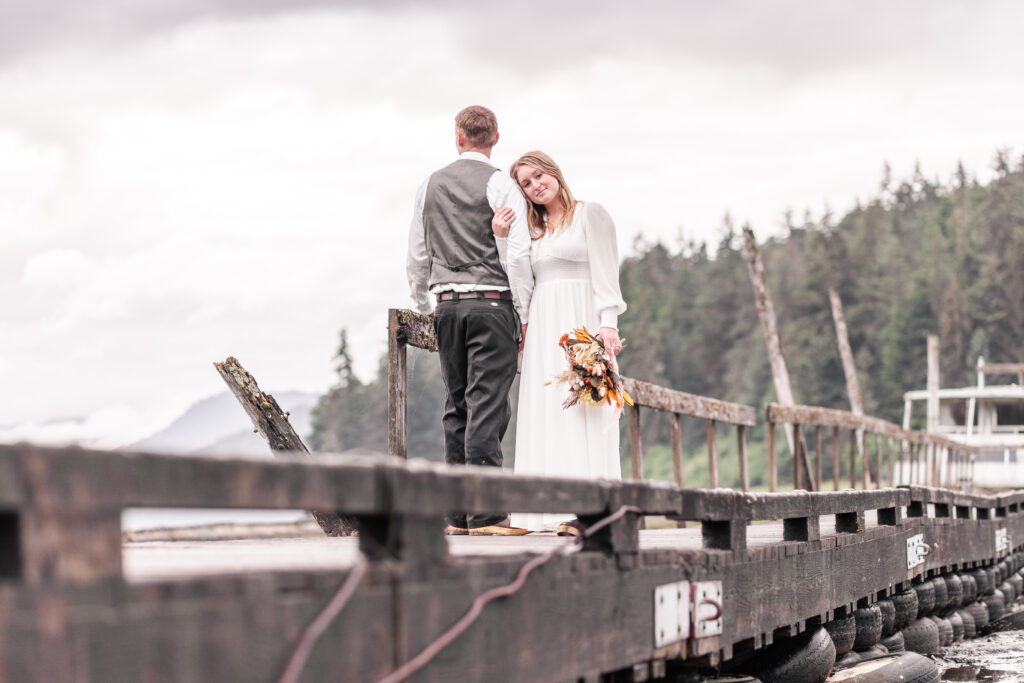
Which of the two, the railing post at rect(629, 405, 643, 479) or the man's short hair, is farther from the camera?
the railing post at rect(629, 405, 643, 479)

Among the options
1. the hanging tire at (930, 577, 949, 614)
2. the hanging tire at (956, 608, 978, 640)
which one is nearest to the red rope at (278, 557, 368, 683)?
the hanging tire at (930, 577, 949, 614)

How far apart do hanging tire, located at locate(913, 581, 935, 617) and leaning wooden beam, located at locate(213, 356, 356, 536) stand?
420cm

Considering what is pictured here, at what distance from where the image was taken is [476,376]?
5766 millimetres

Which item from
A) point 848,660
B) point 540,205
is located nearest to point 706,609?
point 848,660

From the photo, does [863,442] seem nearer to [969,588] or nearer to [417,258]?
[969,588]

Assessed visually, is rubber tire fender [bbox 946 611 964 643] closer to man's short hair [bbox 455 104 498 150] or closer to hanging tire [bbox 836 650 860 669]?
hanging tire [bbox 836 650 860 669]

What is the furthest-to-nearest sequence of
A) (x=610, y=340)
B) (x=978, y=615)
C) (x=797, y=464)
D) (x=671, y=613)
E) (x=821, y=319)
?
1. (x=821, y=319)
2. (x=797, y=464)
3. (x=978, y=615)
4. (x=610, y=340)
5. (x=671, y=613)

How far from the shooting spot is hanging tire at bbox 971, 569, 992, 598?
10.7 m

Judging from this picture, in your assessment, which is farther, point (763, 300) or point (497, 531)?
point (763, 300)

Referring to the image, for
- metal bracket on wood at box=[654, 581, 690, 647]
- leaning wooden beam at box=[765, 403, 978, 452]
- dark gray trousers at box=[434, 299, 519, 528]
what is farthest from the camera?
leaning wooden beam at box=[765, 403, 978, 452]

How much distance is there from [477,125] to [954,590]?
19.4 feet

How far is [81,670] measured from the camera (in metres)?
1.85

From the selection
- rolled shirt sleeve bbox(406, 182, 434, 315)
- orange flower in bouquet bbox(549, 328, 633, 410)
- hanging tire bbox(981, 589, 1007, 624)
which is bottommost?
hanging tire bbox(981, 589, 1007, 624)

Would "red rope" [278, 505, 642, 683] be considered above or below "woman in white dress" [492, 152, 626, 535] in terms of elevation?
below
